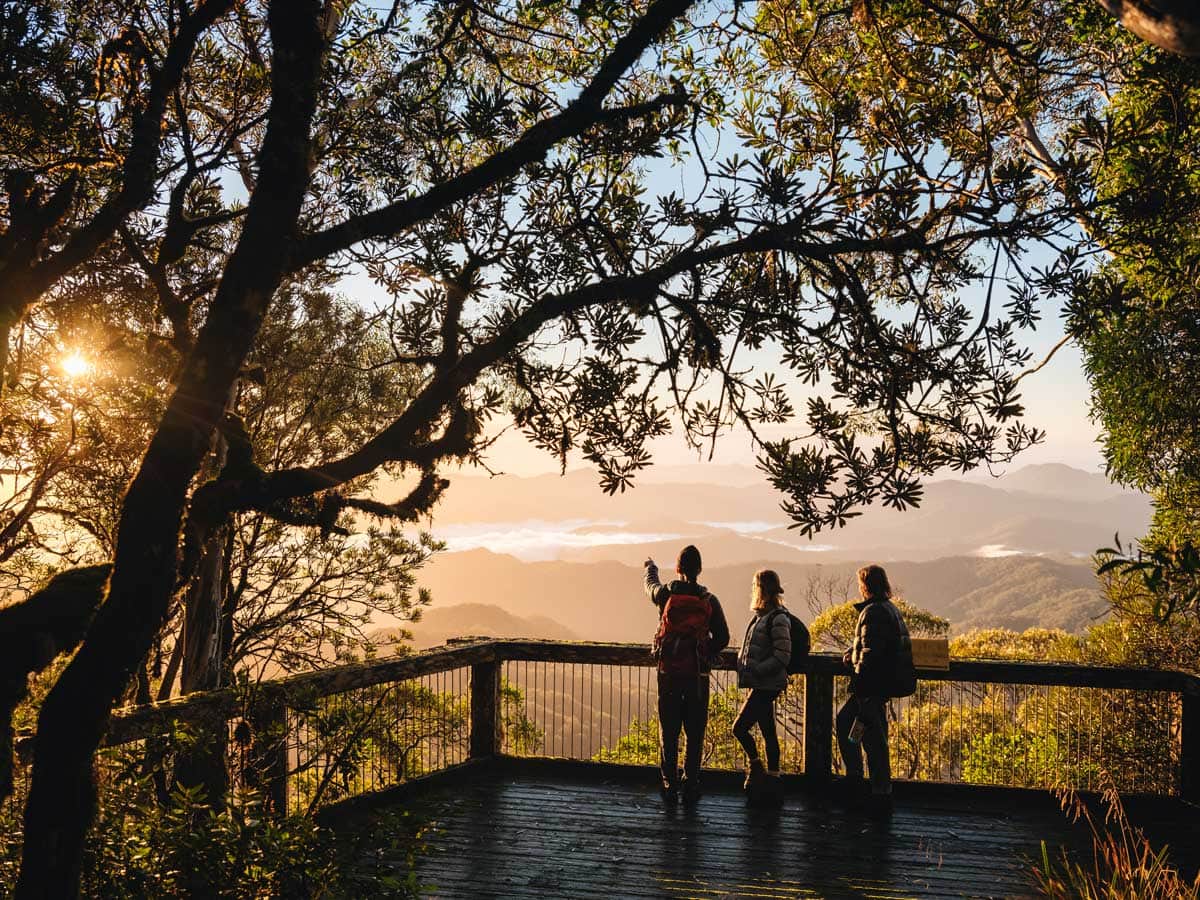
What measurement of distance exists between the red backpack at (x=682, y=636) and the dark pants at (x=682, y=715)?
9 centimetres

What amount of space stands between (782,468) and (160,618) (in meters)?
2.63

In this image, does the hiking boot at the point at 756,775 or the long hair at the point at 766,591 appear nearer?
the hiking boot at the point at 756,775

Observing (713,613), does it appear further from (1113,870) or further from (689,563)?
(1113,870)

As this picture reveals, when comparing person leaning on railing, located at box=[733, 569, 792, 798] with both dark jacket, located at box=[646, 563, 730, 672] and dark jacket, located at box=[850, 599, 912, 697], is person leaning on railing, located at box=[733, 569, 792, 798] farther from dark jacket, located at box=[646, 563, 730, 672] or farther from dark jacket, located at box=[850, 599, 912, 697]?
dark jacket, located at box=[850, 599, 912, 697]

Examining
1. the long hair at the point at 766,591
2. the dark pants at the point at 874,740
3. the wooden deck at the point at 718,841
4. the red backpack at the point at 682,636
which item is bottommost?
the wooden deck at the point at 718,841

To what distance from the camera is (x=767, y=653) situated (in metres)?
6.67

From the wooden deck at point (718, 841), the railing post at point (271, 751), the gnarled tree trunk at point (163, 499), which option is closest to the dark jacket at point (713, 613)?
the wooden deck at point (718, 841)

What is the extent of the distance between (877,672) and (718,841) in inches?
69.2

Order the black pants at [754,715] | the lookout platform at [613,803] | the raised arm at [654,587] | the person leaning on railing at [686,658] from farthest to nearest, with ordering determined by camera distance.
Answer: the raised arm at [654,587], the black pants at [754,715], the person leaning on railing at [686,658], the lookout platform at [613,803]

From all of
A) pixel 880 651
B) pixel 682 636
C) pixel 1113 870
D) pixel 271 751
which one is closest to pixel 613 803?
pixel 682 636

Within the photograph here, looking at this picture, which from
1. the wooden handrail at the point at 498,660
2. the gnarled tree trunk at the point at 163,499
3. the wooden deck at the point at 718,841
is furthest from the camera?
the wooden deck at the point at 718,841

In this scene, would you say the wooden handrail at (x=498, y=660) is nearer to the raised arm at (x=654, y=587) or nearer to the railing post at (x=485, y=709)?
the railing post at (x=485, y=709)

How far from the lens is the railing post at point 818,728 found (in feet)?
23.1

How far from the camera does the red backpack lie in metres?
6.49
